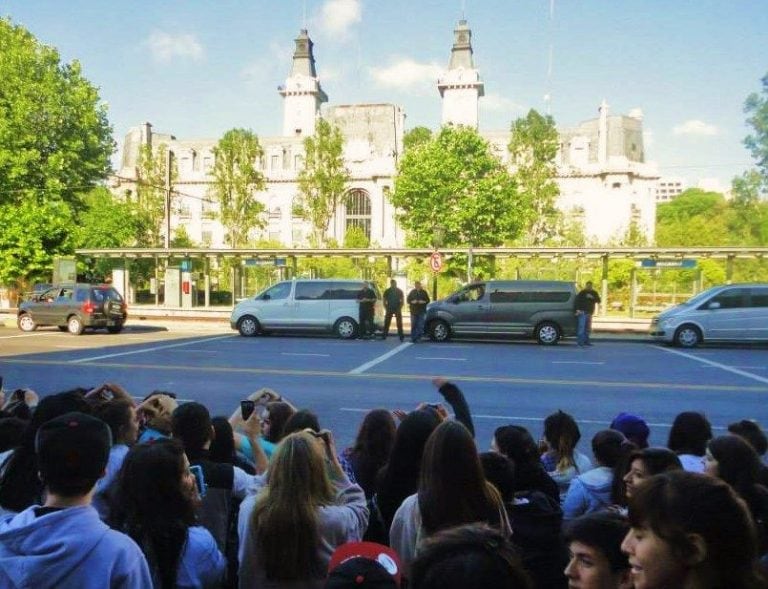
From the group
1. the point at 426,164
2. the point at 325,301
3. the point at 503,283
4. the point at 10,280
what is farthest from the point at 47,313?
the point at 426,164

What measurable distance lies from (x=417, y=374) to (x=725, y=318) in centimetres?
1170

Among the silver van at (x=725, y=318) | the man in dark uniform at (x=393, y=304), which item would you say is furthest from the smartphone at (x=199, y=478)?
the silver van at (x=725, y=318)

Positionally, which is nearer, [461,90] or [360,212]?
[360,212]

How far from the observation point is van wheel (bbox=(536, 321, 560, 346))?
22.2m

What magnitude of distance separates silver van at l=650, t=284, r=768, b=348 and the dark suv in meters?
18.5

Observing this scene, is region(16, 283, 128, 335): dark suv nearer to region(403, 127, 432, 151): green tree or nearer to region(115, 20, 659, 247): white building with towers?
region(115, 20, 659, 247): white building with towers

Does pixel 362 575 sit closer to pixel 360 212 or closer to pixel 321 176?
pixel 321 176

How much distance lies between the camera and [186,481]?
282cm

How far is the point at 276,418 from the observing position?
5090 mm

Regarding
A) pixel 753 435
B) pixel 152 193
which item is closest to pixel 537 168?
pixel 152 193

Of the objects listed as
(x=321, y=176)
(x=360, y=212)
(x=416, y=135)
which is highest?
(x=416, y=135)

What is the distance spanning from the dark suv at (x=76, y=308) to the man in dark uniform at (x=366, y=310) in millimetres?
8634

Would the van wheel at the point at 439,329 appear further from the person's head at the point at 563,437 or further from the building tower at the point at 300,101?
the building tower at the point at 300,101

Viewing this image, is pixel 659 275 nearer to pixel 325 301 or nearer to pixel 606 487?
pixel 325 301
